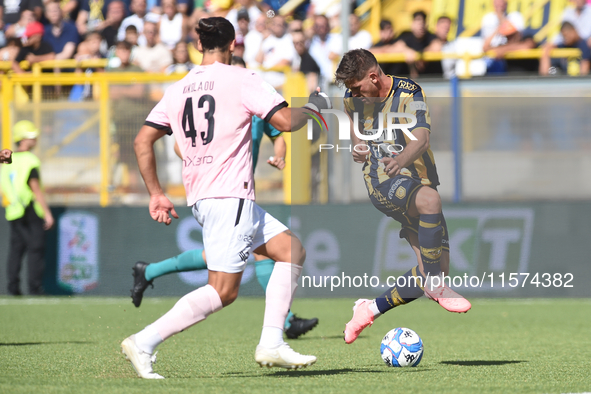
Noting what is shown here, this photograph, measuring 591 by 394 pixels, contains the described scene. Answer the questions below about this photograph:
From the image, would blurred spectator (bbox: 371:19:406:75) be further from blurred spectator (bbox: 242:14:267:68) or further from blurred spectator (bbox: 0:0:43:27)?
blurred spectator (bbox: 0:0:43:27)

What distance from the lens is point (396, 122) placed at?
6.04 metres

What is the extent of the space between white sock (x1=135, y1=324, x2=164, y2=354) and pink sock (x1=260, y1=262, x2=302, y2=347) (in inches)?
24.4

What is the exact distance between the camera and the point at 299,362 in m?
A: 4.93

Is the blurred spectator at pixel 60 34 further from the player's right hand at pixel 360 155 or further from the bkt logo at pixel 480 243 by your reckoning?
the player's right hand at pixel 360 155

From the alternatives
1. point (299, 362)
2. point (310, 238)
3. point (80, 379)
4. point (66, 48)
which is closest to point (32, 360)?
point (80, 379)

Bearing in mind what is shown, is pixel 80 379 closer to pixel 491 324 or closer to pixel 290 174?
pixel 491 324

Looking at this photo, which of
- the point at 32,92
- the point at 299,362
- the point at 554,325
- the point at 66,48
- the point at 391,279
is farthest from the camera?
the point at 66,48

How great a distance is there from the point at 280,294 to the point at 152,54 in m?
8.12

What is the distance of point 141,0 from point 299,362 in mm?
10159

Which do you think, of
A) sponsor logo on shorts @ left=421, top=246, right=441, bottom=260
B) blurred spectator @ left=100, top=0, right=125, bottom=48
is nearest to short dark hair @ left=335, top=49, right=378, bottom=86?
sponsor logo on shorts @ left=421, top=246, right=441, bottom=260

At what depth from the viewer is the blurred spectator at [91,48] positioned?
13109 millimetres

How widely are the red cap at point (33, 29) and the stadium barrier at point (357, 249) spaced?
10.9 feet

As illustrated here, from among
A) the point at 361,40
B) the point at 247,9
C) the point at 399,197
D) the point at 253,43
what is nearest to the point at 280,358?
the point at 399,197

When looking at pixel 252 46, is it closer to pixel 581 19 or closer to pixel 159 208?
pixel 581 19
